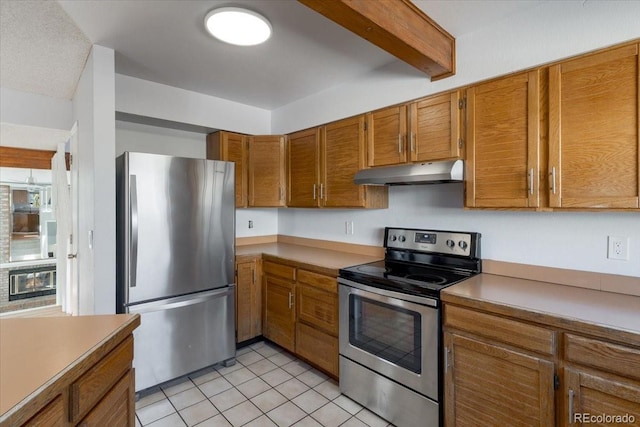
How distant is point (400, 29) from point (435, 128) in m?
0.69

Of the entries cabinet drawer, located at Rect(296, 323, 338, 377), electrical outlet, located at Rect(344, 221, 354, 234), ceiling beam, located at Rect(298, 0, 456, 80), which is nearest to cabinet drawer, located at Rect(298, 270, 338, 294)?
cabinet drawer, located at Rect(296, 323, 338, 377)

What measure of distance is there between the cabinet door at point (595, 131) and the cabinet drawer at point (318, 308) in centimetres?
154

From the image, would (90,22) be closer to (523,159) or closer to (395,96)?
(395,96)

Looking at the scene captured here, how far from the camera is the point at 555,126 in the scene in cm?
161

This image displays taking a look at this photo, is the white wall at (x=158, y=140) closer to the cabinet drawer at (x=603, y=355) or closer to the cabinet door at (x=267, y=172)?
the cabinet door at (x=267, y=172)

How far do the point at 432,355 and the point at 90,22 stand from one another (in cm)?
277

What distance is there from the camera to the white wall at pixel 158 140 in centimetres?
297

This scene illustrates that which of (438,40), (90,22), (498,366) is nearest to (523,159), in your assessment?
(438,40)

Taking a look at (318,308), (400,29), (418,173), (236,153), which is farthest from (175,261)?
(400,29)

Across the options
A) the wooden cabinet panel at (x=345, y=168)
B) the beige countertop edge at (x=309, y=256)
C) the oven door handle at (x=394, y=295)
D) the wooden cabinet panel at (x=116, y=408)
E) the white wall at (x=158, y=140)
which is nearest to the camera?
the wooden cabinet panel at (x=116, y=408)

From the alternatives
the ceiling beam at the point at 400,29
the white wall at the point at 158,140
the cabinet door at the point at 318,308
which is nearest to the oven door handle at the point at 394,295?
the cabinet door at the point at 318,308

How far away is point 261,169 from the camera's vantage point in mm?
3314

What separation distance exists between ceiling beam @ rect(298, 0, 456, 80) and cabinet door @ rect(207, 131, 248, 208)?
1.97 m

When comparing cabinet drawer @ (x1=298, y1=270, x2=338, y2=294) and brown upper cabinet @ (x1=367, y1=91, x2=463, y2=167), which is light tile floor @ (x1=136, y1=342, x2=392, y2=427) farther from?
brown upper cabinet @ (x1=367, y1=91, x2=463, y2=167)
